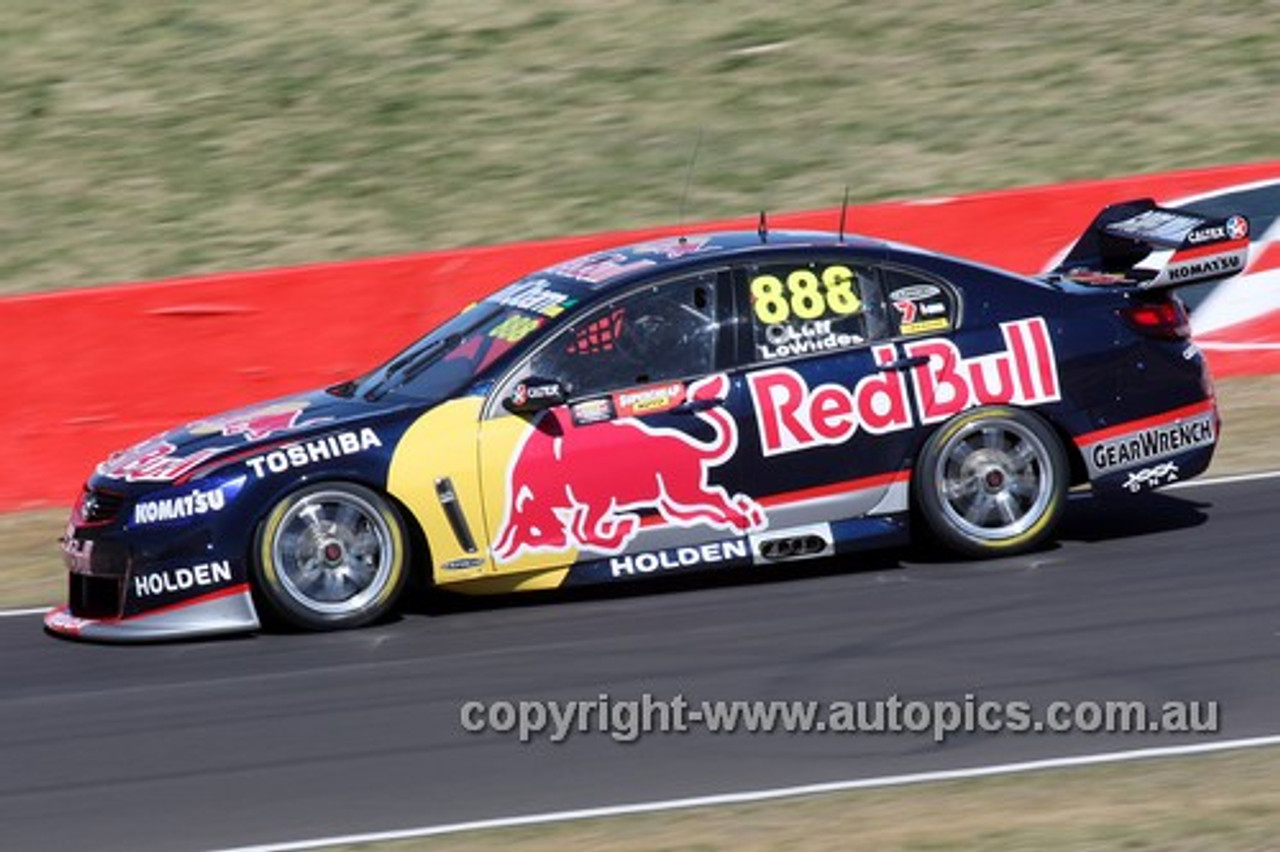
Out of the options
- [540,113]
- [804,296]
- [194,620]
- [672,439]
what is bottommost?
[194,620]

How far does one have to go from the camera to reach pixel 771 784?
7.14m

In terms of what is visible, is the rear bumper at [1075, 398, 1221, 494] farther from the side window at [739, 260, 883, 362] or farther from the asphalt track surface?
the side window at [739, 260, 883, 362]

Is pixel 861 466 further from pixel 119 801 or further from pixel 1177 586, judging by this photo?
pixel 119 801

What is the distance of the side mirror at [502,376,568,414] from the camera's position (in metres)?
9.23

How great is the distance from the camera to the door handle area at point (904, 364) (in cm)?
971

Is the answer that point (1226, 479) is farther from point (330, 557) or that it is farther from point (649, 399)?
point (330, 557)

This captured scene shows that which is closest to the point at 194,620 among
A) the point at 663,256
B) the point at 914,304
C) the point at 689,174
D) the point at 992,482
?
the point at 663,256

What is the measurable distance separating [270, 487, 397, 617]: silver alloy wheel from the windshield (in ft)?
2.08

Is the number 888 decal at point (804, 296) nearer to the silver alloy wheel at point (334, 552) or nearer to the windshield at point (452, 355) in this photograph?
the windshield at point (452, 355)

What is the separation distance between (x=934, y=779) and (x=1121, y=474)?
3.22 metres

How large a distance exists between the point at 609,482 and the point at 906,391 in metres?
1.36

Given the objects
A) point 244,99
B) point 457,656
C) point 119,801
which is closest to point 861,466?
point 457,656

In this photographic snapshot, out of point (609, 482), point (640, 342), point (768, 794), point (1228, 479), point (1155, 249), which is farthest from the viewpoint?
point (1228, 479)

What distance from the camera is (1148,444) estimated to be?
1001cm
